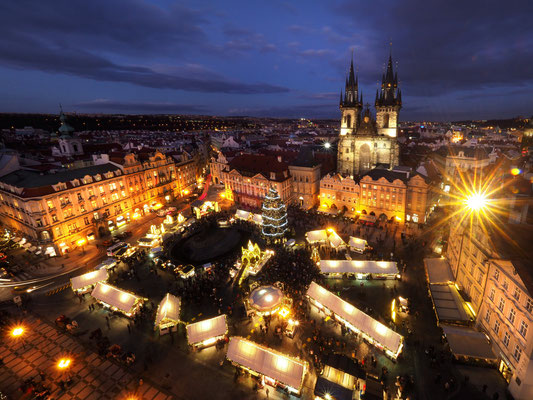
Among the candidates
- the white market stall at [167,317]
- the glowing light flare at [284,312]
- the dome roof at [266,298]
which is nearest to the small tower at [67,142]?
the white market stall at [167,317]

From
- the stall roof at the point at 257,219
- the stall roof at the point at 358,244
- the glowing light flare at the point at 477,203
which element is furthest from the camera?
the stall roof at the point at 257,219

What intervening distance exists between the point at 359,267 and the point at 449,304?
34.4 feet

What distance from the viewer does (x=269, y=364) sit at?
22.7 m

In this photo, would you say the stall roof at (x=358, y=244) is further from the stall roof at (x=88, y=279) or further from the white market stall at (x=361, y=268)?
the stall roof at (x=88, y=279)

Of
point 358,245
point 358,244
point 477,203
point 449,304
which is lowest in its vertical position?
point 449,304

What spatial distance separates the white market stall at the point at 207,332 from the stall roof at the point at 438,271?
26029mm

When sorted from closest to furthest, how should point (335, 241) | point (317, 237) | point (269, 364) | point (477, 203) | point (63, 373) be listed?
point (269, 364) → point (63, 373) → point (477, 203) → point (335, 241) → point (317, 237)

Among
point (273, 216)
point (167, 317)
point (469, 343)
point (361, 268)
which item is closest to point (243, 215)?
point (273, 216)

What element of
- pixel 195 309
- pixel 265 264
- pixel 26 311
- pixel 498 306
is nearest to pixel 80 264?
pixel 26 311

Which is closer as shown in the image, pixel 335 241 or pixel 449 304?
pixel 449 304

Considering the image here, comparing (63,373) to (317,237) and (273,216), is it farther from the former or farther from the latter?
(317,237)

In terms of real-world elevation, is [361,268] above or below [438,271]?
below

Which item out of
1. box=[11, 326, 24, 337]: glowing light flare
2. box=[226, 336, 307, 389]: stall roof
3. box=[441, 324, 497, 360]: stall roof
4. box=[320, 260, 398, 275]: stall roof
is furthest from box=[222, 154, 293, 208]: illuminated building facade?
box=[11, 326, 24, 337]: glowing light flare

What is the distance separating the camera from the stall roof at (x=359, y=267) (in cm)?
3528
